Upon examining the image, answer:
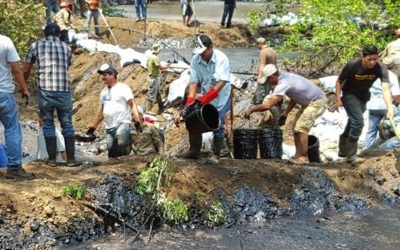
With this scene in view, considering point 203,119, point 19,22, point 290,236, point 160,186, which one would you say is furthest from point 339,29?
point 160,186

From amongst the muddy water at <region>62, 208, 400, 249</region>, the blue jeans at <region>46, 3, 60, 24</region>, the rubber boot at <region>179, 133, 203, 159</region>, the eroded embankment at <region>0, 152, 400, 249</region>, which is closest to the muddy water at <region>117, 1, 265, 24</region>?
the blue jeans at <region>46, 3, 60, 24</region>

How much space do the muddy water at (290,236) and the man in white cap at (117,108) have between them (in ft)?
6.56

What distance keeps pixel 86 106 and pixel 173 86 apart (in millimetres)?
2354

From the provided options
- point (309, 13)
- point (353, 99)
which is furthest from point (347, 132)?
point (309, 13)

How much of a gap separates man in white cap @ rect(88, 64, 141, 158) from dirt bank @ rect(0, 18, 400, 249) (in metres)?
0.49

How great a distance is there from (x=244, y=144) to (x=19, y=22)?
25.6ft

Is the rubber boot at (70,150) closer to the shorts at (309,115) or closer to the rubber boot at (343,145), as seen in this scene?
the shorts at (309,115)

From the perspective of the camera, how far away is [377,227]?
21.6 feet

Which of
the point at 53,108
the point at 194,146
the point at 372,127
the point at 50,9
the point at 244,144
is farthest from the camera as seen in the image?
the point at 50,9

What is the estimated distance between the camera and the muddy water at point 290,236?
582 cm

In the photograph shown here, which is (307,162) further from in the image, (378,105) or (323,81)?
(323,81)

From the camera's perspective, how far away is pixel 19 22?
13930 millimetres

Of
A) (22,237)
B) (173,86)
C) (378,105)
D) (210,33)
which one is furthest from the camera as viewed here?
(210,33)

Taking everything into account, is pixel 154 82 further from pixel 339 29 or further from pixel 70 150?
pixel 70 150
